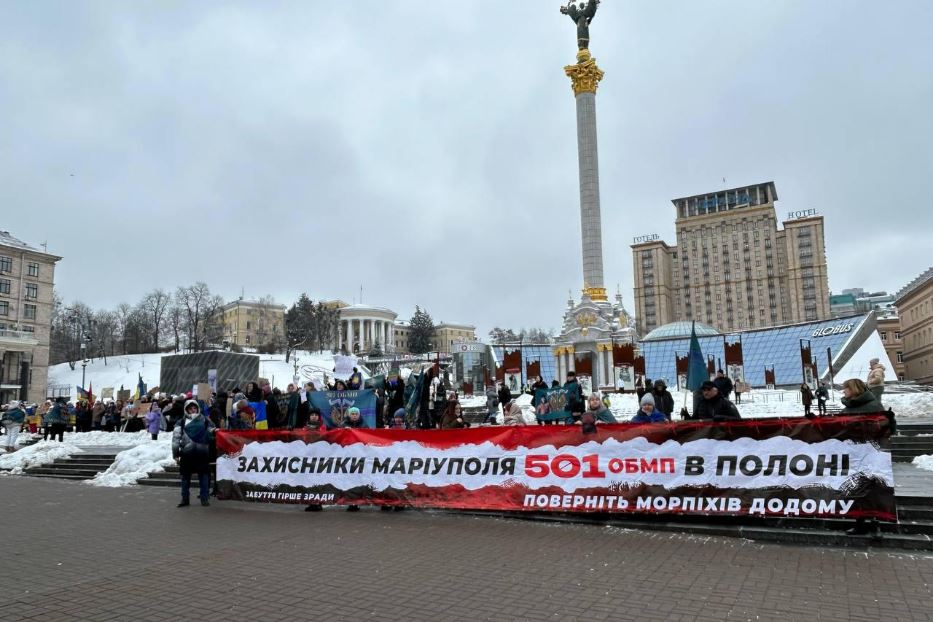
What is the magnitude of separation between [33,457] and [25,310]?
6335 centimetres

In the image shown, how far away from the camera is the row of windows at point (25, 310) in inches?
2724

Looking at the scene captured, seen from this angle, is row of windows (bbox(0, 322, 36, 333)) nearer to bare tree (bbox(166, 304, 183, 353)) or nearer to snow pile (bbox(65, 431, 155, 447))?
bare tree (bbox(166, 304, 183, 353))

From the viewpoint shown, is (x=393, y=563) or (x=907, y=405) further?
(x=907, y=405)

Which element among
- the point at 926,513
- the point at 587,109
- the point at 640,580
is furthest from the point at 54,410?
the point at 587,109

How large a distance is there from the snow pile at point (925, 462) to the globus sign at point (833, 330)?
177 ft

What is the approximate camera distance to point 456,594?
580 centimetres

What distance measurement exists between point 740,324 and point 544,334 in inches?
1655

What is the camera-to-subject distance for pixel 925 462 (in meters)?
12.7

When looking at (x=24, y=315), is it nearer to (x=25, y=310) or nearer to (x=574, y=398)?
(x=25, y=310)

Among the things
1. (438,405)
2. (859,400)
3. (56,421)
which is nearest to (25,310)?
(56,421)

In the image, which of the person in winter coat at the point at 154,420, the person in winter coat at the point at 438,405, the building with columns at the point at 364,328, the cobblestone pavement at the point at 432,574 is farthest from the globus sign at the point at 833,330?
the building with columns at the point at 364,328

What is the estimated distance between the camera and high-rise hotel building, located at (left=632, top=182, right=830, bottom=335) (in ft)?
411

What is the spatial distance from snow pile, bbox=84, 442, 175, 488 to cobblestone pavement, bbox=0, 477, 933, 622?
6.00 meters

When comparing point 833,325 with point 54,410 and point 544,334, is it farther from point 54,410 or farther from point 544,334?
point 544,334
